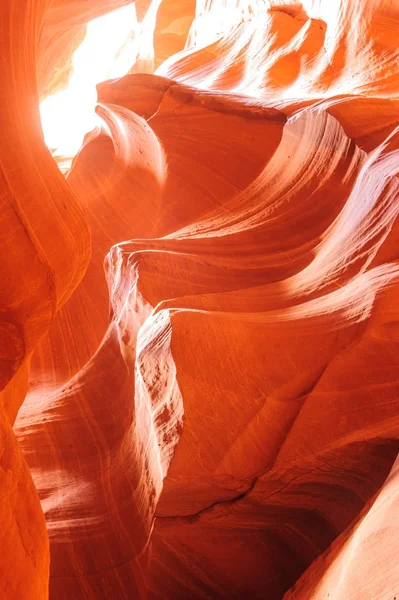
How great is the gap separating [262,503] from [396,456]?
26.1 inches

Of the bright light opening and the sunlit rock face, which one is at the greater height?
the bright light opening

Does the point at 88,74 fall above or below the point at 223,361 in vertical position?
above

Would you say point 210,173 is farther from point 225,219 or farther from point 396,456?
point 396,456

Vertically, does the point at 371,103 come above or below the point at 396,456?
above

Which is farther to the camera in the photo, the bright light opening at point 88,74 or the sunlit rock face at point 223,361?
the bright light opening at point 88,74

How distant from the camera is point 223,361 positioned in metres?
2.98

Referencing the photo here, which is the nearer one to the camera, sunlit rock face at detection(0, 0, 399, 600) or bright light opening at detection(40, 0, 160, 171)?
sunlit rock face at detection(0, 0, 399, 600)

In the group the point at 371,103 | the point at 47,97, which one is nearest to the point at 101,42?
the point at 47,97

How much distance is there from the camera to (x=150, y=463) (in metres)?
3.08

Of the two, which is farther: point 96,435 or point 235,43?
point 235,43

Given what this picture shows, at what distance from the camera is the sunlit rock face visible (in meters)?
2.65

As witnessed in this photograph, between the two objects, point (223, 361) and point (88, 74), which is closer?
point (223, 361)

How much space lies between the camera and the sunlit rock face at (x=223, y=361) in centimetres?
265

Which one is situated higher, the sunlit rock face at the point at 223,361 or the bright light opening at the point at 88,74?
the bright light opening at the point at 88,74
